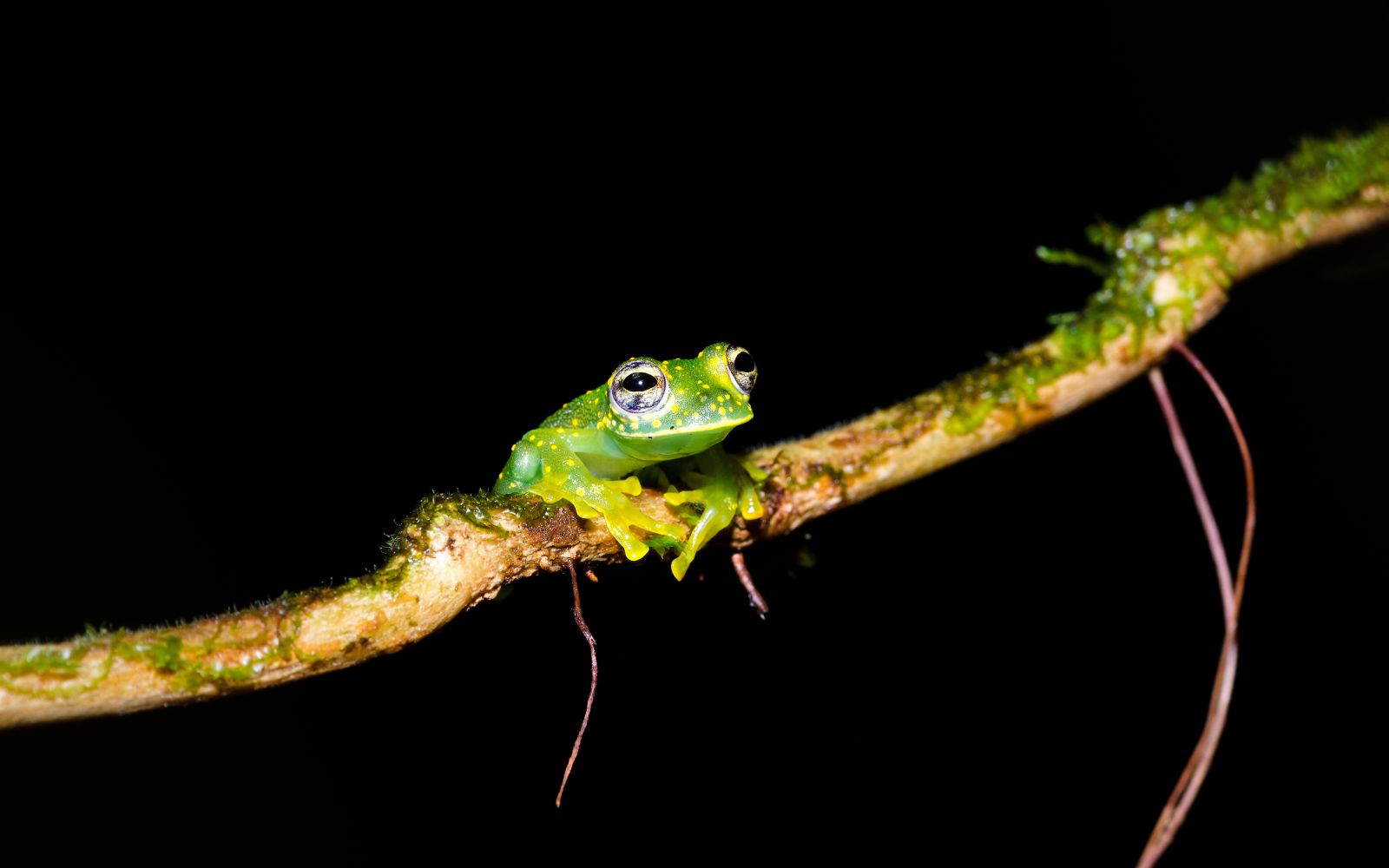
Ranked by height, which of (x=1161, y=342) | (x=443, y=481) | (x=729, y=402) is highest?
(x=443, y=481)

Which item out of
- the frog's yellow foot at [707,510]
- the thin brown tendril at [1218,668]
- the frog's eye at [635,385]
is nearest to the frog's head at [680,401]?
the frog's eye at [635,385]

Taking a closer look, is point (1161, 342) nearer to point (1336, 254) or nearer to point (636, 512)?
point (1336, 254)

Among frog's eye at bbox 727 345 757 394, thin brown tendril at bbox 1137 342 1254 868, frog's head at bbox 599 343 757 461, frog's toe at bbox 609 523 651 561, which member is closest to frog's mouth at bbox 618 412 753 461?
frog's head at bbox 599 343 757 461

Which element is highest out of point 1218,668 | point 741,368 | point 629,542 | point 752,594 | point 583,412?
point 583,412

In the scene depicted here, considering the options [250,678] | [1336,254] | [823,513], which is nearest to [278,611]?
[250,678]

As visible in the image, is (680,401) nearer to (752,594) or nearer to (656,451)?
(656,451)

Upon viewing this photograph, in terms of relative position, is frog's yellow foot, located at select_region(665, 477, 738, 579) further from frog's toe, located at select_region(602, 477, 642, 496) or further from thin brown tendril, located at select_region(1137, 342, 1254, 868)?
thin brown tendril, located at select_region(1137, 342, 1254, 868)

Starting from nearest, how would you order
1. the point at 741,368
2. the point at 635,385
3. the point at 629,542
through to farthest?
the point at 629,542 < the point at 635,385 < the point at 741,368

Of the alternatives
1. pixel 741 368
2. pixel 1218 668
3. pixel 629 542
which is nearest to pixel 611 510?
pixel 629 542
